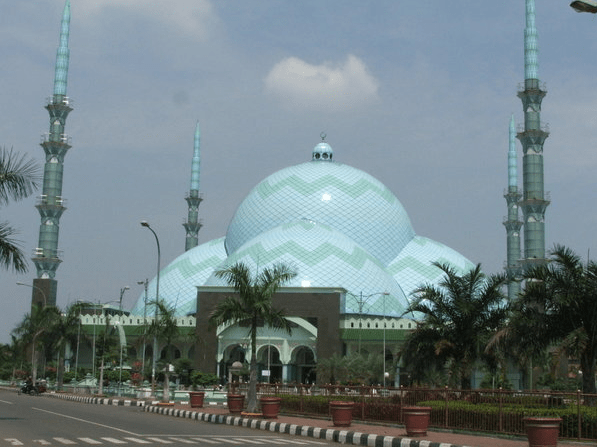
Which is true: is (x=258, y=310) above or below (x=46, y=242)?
below

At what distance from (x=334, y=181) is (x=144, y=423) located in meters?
59.0

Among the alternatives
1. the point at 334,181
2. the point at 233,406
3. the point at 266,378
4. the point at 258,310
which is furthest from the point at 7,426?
the point at 334,181

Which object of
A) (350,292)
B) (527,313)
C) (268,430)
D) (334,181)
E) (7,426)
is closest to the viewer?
(7,426)

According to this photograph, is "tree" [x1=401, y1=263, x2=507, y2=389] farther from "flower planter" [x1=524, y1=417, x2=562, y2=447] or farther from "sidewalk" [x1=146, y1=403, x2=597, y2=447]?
"flower planter" [x1=524, y1=417, x2=562, y2=447]

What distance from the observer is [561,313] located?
24844 millimetres

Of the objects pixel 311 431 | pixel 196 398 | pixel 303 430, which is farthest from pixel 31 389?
pixel 311 431

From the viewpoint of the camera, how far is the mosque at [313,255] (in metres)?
62.4

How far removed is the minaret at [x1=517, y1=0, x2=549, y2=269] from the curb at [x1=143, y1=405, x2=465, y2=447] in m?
33.9

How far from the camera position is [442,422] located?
2167cm

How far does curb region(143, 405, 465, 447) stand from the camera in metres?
18.0

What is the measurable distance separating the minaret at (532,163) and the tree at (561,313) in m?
31.4

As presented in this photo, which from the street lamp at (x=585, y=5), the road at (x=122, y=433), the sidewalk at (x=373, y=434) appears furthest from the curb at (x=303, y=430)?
the street lamp at (x=585, y=5)

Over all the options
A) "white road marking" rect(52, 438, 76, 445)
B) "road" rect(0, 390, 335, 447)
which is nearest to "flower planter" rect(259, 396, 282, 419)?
"road" rect(0, 390, 335, 447)

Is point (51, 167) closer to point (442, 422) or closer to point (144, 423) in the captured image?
point (144, 423)
